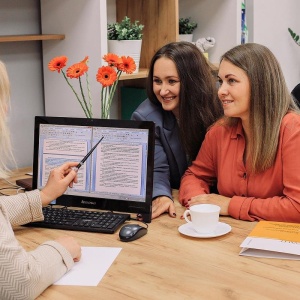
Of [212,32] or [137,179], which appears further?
[212,32]

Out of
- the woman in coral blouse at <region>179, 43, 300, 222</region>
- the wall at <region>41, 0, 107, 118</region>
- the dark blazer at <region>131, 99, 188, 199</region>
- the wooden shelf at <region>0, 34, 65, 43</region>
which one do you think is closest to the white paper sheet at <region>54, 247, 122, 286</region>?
the woman in coral blouse at <region>179, 43, 300, 222</region>

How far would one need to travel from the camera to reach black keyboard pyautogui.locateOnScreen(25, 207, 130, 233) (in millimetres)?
1696

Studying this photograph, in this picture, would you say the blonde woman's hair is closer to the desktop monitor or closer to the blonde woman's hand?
the blonde woman's hand

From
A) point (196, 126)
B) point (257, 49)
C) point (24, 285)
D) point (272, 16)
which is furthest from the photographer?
point (272, 16)

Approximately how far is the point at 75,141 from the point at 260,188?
63 centimetres

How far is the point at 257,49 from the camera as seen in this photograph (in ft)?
6.15

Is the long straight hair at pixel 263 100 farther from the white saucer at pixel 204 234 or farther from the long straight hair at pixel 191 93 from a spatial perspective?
the long straight hair at pixel 191 93

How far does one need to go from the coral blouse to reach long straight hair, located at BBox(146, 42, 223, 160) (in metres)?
→ 0.17

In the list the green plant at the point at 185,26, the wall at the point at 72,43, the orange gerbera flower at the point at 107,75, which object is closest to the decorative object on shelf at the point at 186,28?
the green plant at the point at 185,26

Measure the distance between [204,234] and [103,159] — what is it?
45cm

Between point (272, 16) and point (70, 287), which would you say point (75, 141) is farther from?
point (272, 16)

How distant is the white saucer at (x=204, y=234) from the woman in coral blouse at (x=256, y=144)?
125 mm

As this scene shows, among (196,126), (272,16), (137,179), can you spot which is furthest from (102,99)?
(272,16)

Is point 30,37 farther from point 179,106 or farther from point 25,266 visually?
point 25,266
